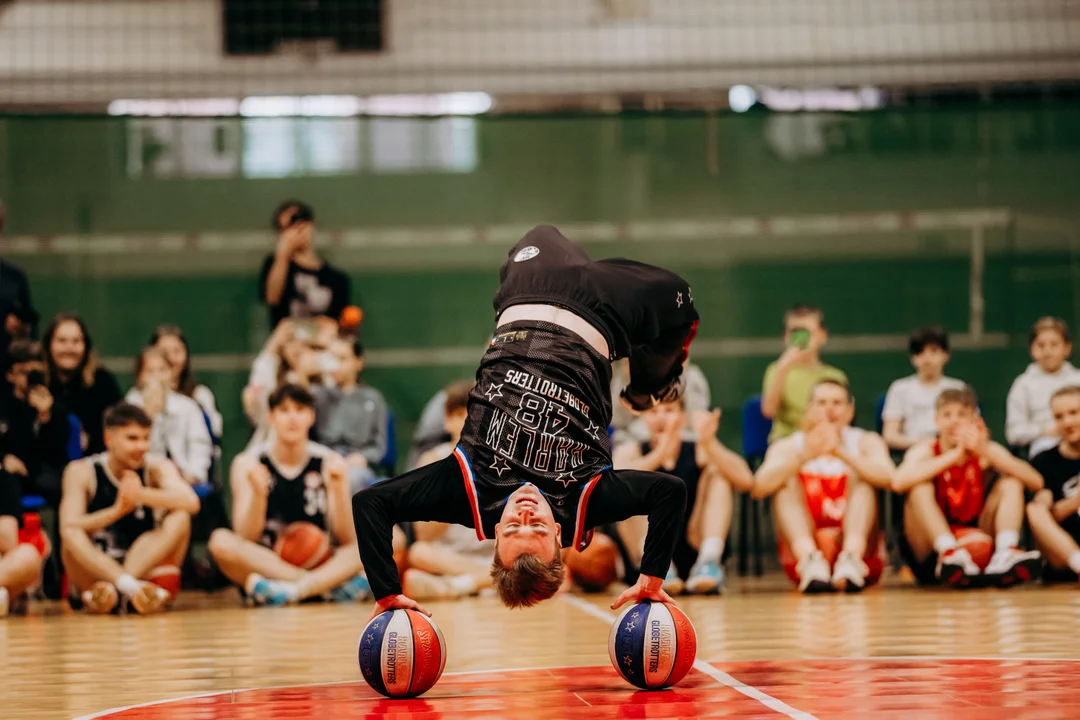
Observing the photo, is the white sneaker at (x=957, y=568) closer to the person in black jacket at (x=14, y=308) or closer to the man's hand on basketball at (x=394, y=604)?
the man's hand on basketball at (x=394, y=604)

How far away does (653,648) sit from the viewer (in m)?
5.24

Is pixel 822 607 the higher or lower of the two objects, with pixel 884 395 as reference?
lower

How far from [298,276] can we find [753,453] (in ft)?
13.2

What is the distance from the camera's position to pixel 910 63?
43.6 ft

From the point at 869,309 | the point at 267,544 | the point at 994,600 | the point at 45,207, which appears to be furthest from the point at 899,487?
the point at 45,207

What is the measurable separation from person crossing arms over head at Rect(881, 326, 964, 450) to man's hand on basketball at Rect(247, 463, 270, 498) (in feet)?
15.6

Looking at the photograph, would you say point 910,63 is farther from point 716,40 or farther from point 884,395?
point 884,395

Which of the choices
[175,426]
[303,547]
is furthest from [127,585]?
[175,426]

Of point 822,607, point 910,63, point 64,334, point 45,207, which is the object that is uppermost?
point 910,63

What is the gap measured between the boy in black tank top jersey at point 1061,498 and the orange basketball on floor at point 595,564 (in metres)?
2.94

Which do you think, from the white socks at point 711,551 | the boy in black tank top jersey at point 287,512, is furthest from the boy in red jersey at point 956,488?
the boy in black tank top jersey at point 287,512

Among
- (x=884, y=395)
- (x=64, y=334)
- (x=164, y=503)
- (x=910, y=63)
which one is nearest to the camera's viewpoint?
(x=164, y=503)

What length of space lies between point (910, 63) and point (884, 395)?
12.0 feet

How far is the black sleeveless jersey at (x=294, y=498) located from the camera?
9.91 meters
